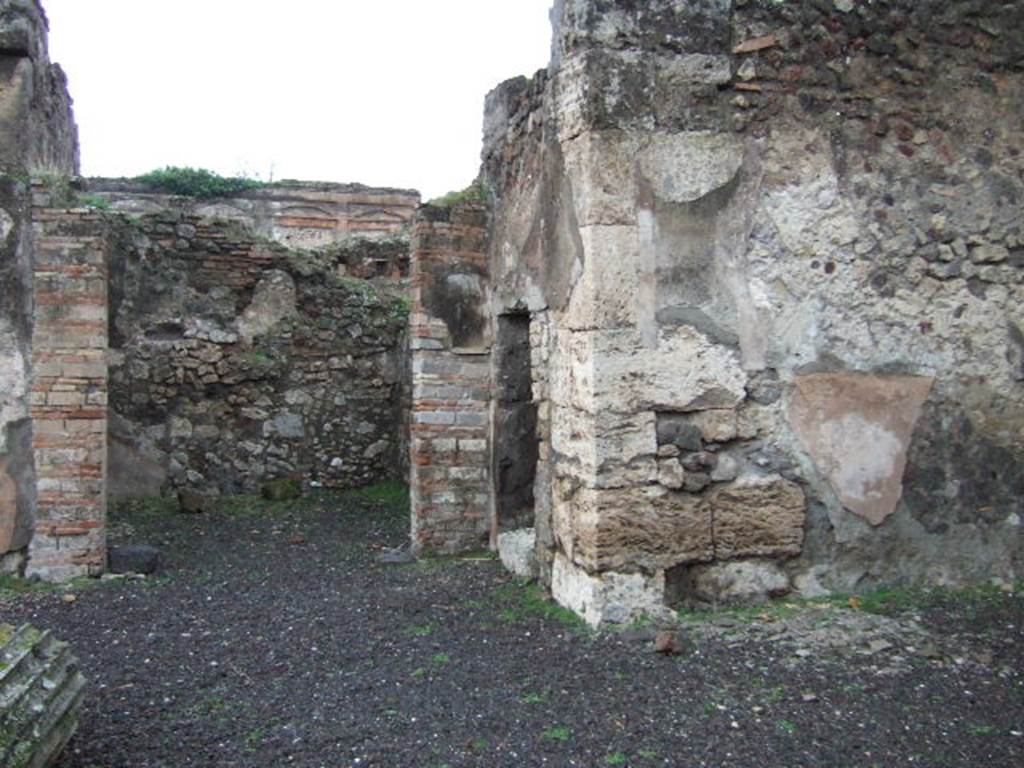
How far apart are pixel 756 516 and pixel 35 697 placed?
138 inches

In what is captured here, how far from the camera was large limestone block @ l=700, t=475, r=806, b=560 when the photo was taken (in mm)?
5204

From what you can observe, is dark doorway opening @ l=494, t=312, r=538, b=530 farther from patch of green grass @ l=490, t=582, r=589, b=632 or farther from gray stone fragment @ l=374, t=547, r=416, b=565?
patch of green grass @ l=490, t=582, r=589, b=632

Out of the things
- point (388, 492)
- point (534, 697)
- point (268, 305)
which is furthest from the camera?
point (268, 305)

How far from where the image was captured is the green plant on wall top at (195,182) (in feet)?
58.0

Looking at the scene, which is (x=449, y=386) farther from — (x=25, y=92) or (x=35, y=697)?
(x=35, y=697)

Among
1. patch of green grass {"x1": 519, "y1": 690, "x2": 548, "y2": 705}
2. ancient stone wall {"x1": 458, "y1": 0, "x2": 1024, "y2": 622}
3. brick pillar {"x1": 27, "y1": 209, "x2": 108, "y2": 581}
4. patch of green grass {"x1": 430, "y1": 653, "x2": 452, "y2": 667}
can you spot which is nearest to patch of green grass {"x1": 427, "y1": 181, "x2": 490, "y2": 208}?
ancient stone wall {"x1": 458, "y1": 0, "x2": 1024, "y2": 622}

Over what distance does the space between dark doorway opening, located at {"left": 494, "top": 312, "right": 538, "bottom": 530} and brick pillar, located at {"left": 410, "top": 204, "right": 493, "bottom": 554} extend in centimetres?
24

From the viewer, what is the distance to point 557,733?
3918mm

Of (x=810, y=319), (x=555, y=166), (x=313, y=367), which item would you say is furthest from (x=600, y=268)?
(x=313, y=367)

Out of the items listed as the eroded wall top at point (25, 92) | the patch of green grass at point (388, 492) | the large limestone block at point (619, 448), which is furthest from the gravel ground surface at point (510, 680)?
the patch of green grass at point (388, 492)

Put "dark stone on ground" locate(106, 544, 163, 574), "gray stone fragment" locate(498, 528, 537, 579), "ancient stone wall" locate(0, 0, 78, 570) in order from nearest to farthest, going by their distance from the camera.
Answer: "gray stone fragment" locate(498, 528, 537, 579) < "ancient stone wall" locate(0, 0, 78, 570) < "dark stone on ground" locate(106, 544, 163, 574)

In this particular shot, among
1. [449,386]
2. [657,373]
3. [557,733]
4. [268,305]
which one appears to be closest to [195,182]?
[268,305]

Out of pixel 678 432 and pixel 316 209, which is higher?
pixel 316 209

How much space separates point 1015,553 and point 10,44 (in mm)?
7649
